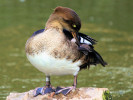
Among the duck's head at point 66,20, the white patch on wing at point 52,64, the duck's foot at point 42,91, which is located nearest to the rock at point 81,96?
the duck's foot at point 42,91

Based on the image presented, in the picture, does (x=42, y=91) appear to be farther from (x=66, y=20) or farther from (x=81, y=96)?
(x=66, y=20)

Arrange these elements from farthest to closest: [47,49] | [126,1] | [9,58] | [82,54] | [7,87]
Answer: [126,1], [9,58], [7,87], [82,54], [47,49]

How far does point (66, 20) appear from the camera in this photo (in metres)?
5.02

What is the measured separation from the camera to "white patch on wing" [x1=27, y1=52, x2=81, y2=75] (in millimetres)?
4762

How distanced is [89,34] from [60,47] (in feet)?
20.2

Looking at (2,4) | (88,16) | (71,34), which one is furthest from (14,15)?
(71,34)

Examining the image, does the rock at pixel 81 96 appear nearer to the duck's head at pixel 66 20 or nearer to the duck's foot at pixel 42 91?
the duck's foot at pixel 42 91

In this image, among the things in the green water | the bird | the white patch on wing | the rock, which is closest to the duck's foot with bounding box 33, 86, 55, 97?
the rock

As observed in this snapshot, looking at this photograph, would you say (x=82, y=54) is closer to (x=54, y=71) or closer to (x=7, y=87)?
(x=54, y=71)

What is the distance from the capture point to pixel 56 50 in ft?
15.8

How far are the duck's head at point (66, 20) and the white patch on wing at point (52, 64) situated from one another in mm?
442

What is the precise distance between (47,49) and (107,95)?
1324 millimetres

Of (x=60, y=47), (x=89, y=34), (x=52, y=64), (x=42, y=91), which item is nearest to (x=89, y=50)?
(x=60, y=47)

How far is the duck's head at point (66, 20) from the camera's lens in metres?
4.96
